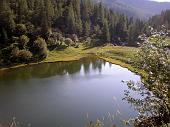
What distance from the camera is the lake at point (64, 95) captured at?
3809cm

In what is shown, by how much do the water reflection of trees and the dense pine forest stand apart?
6.08 metres

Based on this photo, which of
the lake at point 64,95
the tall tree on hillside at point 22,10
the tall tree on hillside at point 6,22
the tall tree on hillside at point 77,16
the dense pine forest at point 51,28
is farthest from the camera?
the tall tree on hillside at point 77,16

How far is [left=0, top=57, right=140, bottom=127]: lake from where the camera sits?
3809 cm

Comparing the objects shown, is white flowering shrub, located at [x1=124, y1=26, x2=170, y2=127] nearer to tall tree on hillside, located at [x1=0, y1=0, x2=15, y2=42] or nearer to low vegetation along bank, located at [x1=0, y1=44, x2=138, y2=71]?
low vegetation along bank, located at [x1=0, y1=44, x2=138, y2=71]

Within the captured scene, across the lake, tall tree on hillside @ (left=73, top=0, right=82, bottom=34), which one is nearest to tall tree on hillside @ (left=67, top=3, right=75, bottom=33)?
tall tree on hillside @ (left=73, top=0, right=82, bottom=34)

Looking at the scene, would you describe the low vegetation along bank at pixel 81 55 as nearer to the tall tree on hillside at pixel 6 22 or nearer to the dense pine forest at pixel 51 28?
the dense pine forest at pixel 51 28

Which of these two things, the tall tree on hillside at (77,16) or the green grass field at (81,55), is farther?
the tall tree on hillside at (77,16)

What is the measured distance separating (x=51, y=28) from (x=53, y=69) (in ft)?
119

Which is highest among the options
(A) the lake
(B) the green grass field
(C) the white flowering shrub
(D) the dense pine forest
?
(C) the white flowering shrub

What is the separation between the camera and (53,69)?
78.8m

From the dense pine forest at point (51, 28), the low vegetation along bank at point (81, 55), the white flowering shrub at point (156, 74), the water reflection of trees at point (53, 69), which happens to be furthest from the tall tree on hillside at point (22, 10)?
the white flowering shrub at point (156, 74)

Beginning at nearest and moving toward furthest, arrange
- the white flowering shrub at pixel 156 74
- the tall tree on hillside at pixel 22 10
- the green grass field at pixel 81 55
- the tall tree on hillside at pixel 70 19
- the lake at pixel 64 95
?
the white flowering shrub at pixel 156 74, the lake at pixel 64 95, the green grass field at pixel 81 55, the tall tree on hillside at pixel 22 10, the tall tree on hillside at pixel 70 19

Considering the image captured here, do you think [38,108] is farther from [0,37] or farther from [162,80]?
[0,37]

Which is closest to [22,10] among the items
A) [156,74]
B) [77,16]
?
[77,16]
